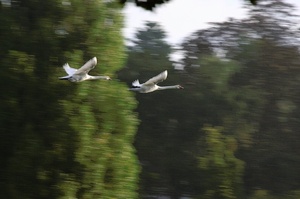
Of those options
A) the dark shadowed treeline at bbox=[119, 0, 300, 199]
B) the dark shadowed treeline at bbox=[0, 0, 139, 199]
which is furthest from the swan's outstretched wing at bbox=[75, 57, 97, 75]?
the dark shadowed treeline at bbox=[119, 0, 300, 199]

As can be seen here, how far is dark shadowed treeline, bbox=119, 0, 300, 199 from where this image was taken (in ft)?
83.7

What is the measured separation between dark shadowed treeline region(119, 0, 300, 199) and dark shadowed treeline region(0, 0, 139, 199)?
891 cm

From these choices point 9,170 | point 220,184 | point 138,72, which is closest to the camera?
point 9,170

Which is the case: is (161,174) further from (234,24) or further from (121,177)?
(121,177)

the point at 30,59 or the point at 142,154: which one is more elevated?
the point at 30,59

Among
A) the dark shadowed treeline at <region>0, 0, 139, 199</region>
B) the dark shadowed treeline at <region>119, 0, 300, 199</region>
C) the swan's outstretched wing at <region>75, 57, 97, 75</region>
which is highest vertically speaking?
the swan's outstretched wing at <region>75, 57, 97, 75</region>

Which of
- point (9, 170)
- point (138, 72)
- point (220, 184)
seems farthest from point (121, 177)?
point (138, 72)

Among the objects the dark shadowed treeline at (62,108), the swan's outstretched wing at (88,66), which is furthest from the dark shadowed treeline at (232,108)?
the swan's outstretched wing at (88,66)

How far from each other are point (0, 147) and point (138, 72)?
12118 millimetres

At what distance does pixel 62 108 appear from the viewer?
1528cm

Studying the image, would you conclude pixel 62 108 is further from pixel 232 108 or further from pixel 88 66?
pixel 232 108

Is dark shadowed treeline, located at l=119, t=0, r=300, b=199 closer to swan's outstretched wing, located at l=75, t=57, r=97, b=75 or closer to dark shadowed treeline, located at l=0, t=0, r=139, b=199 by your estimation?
dark shadowed treeline, located at l=0, t=0, r=139, b=199

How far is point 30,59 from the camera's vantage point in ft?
50.5

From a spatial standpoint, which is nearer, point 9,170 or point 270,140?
point 9,170
